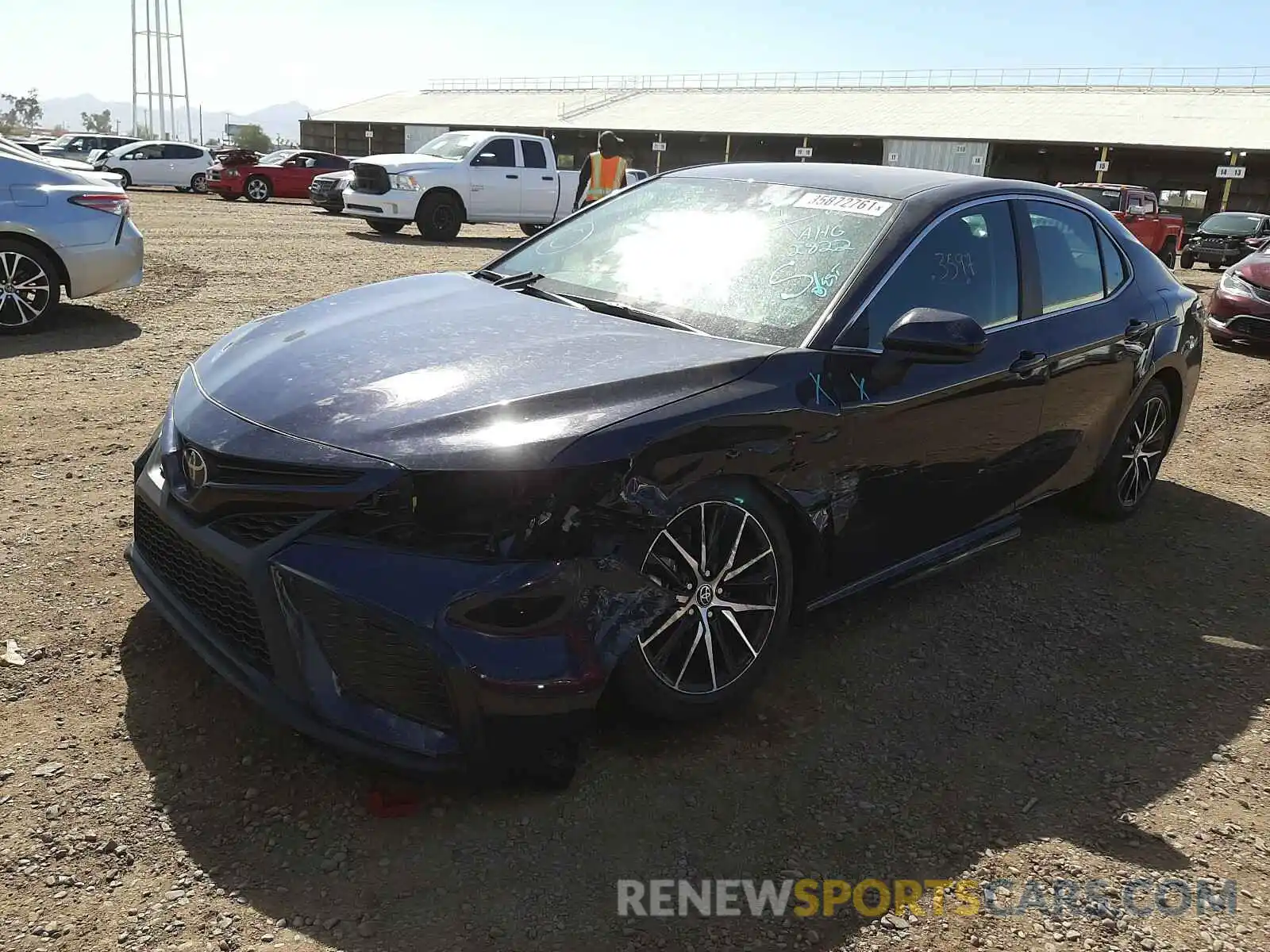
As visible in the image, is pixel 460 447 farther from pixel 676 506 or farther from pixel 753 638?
pixel 753 638

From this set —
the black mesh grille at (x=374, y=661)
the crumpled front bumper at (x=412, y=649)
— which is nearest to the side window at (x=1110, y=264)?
the crumpled front bumper at (x=412, y=649)

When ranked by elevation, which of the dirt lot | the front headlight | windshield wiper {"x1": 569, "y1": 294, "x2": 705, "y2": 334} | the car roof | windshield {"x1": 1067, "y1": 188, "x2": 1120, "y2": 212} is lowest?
the dirt lot

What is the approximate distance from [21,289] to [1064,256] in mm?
7093

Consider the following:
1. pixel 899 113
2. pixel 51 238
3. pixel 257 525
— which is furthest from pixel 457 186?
pixel 899 113

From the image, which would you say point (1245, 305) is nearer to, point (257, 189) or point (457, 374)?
point (457, 374)

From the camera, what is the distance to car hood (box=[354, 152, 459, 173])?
668 inches

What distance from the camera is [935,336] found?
3160mm

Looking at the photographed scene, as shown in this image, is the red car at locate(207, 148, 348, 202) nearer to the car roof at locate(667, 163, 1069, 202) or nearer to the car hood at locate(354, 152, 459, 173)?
the car hood at locate(354, 152, 459, 173)

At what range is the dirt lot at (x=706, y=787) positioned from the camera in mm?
2334

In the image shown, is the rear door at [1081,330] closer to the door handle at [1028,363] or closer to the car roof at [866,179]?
the door handle at [1028,363]

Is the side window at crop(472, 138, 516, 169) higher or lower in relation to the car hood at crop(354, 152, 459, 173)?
higher

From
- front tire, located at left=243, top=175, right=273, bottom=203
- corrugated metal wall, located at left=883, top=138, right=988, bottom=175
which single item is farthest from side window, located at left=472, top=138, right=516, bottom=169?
corrugated metal wall, located at left=883, top=138, right=988, bottom=175

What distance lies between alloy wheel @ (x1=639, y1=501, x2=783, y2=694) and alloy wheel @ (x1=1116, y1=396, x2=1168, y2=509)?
2.77 m

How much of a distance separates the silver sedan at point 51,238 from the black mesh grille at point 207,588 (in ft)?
18.2
